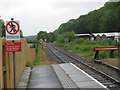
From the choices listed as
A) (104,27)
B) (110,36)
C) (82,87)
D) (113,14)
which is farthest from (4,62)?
(104,27)

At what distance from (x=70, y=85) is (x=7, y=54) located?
293 cm

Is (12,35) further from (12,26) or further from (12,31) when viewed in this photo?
(12,26)

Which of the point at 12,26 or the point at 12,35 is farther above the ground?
the point at 12,26

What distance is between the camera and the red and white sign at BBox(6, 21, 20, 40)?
23.6ft

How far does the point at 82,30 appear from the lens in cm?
11325

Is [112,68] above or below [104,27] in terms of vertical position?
below

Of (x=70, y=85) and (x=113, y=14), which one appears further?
(x=113, y=14)

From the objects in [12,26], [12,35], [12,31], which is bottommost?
[12,35]

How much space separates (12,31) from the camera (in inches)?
284

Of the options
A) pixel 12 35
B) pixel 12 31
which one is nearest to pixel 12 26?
pixel 12 31

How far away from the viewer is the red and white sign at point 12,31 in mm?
7188

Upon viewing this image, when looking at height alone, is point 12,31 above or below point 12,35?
above

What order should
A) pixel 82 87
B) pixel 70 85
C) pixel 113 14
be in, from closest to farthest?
1. pixel 82 87
2. pixel 70 85
3. pixel 113 14

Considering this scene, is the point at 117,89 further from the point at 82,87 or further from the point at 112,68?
the point at 112,68
